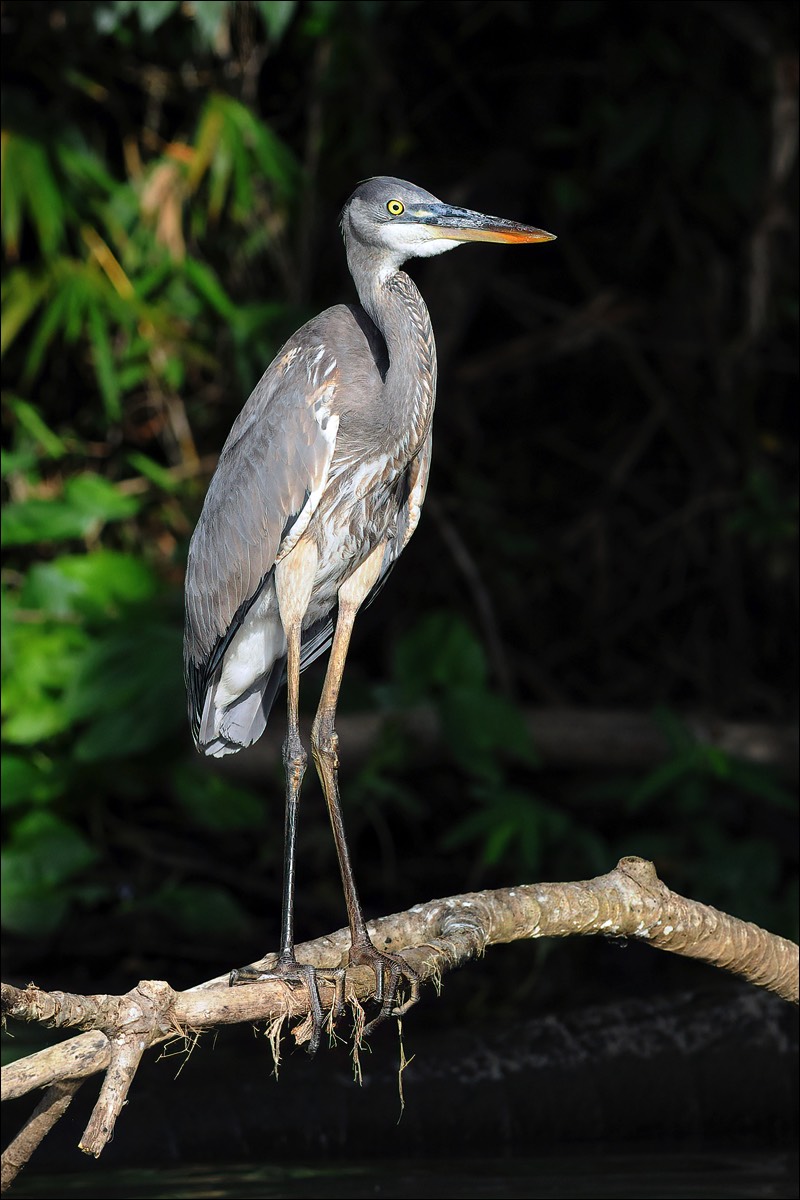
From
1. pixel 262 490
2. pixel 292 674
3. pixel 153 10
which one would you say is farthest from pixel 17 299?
pixel 292 674

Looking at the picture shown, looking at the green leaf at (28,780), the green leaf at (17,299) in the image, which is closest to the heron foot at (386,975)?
the green leaf at (28,780)

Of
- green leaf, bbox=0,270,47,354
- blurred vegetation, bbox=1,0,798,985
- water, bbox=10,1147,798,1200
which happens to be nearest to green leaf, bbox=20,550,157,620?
blurred vegetation, bbox=1,0,798,985

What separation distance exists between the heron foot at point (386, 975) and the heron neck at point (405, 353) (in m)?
1.21

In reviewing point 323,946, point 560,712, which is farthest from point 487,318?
point 323,946

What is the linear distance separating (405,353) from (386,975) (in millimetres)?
1419

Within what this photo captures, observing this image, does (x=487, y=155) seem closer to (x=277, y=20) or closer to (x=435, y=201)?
(x=277, y=20)

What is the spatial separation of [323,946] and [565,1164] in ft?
4.52

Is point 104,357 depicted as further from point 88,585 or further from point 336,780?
point 336,780

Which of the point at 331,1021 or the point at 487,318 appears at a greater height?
the point at 487,318

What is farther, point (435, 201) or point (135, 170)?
point (135, 170)

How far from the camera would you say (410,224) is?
350 centimetres

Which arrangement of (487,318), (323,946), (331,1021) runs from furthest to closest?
(487,318) < (323,946) < (331,1021)

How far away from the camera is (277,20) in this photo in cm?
391

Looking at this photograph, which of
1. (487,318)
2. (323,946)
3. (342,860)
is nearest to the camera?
(323,946)
